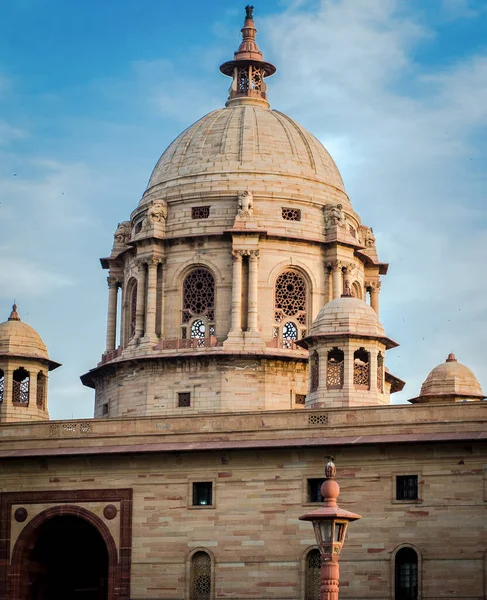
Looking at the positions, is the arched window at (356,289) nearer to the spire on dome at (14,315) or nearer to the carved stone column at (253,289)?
the carved stone column at (253,289)

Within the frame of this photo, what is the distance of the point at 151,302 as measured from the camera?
275 feet

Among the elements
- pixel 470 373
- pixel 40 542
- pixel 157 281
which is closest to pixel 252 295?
pixel 157 281

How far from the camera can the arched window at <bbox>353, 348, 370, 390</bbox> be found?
2901 inches

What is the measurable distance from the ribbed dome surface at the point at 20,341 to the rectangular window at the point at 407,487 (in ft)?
68.1

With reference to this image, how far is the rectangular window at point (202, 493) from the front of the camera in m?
69.3

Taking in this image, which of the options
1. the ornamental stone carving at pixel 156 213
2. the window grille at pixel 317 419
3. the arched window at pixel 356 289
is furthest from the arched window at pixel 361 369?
the ornamental stone carving at pixel 156 213

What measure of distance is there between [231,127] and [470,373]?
59.7 feet

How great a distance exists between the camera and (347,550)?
6638 cm

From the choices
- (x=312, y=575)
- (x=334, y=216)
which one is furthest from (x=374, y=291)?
(x=312, y=575)

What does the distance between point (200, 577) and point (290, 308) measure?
1887 centimetres

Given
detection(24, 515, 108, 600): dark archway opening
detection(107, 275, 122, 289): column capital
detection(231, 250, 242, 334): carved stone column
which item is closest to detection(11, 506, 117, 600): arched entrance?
detection(24, 515, 108, 600): dark archway opening

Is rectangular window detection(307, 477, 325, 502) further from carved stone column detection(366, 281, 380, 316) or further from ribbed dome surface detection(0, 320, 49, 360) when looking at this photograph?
carved stone column detection(366, 281, 380, 316)

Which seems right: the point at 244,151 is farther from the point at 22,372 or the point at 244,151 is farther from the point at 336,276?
the point at 22,372

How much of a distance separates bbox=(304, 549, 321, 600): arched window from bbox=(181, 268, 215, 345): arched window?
17.7 meters
